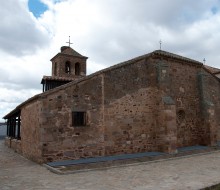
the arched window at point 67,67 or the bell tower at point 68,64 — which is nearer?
the bell tower at point 68,64

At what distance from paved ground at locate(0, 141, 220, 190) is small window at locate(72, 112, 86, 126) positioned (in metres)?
2.36

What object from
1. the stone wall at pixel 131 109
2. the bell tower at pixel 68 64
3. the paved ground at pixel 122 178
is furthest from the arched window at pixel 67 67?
the paved ground at pixel 122 178

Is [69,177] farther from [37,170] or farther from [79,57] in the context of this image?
[79,57]

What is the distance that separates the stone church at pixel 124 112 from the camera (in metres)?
10.4

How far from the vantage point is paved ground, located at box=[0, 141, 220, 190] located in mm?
6832

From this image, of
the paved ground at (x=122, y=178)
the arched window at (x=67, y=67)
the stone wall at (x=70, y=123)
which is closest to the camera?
the paved ground at (x=122, y=178)

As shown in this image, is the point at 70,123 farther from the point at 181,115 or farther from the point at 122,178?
the point at 181,115

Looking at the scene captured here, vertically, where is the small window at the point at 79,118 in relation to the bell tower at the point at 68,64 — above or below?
below

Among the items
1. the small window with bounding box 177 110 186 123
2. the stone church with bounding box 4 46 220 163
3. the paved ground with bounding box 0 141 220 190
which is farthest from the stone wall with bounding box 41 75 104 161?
the small window with bounding box 177 110 186 123

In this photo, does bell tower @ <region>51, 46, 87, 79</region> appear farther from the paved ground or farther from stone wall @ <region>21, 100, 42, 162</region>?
the paved ground

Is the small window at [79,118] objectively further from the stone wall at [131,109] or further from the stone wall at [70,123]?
the stone wall at [131,109]

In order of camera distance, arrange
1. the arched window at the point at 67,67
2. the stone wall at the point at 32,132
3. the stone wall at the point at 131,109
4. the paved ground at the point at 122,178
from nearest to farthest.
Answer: the paved ground at the point at 122,178 → the stone wall at the point at 32,132 → the stone wall at the point at 131,109 → the arched window at the point at 67,67

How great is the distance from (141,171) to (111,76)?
5.00 metres

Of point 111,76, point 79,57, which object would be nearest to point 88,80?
point 111,76
